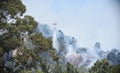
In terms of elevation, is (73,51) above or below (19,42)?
above

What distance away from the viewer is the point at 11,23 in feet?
26.1

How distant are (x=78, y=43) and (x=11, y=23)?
12.0ft

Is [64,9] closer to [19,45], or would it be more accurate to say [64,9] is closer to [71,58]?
[71,58]

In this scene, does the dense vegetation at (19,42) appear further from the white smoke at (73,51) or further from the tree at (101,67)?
the tree at (101,67)

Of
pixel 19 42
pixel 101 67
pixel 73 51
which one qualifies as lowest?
pixel 19 42

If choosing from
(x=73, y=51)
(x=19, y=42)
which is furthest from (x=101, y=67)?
(x=19, y=42)

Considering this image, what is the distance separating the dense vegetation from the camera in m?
7.81

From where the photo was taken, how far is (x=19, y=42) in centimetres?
784

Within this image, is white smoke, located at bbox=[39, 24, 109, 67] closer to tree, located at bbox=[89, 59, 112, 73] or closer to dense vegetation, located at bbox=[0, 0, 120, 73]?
tree, located at bbox=[89, 59, 112, 73]

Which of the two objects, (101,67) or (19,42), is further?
(101,67)

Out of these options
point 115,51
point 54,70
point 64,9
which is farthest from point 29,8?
point 115,51

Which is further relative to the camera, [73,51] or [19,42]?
[73,51]

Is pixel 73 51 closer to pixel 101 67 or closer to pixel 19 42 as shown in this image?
pixel 101 67

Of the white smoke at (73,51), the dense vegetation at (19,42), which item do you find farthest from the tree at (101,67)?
the dense vegetation at (19,42)
